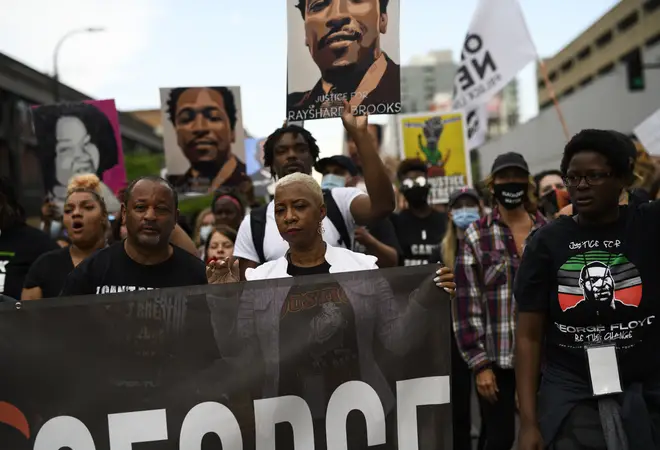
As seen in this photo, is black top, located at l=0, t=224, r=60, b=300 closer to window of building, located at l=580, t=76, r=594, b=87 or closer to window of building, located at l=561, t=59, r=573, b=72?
window of building, located at l=580, t=76, r=594, b=87

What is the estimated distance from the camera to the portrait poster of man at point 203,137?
28.0 feet

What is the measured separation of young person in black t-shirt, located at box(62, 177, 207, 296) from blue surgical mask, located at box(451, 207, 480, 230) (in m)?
2.96

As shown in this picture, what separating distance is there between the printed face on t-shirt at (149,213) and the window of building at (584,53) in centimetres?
6549

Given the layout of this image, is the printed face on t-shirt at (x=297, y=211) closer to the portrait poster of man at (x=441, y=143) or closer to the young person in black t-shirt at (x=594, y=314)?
the young person in black t-shirt at (x=594, y=314)

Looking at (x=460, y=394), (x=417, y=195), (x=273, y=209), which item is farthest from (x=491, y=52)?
(x=273, y=209)

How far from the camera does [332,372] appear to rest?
12.1 feet

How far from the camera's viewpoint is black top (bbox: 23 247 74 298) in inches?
193

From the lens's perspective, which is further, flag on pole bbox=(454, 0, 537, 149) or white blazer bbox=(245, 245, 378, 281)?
flag on pole bbox=(454, 0, 537, 149)

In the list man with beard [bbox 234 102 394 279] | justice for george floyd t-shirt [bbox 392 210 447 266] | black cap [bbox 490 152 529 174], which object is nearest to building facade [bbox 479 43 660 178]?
justice for george floyd t-shirt [bbox 392 210 447 266]

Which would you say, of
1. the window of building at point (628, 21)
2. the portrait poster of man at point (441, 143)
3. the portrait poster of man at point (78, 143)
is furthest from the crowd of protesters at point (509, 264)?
the window of building at point (628, 21)

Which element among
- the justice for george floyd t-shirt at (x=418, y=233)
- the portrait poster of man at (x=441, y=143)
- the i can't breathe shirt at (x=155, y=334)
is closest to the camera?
the i can't breathe shirt at (x=155, y=334)

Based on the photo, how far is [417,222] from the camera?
7633mm

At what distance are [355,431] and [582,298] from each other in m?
1.00

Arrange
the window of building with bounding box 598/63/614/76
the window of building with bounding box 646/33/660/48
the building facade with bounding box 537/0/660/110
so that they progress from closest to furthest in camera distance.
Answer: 1. the window of building with bounding box 646/33/660/48
2. the building facade with bounding box 537/0/660/110
3. the window of building with bounding box 598/63/614/76
